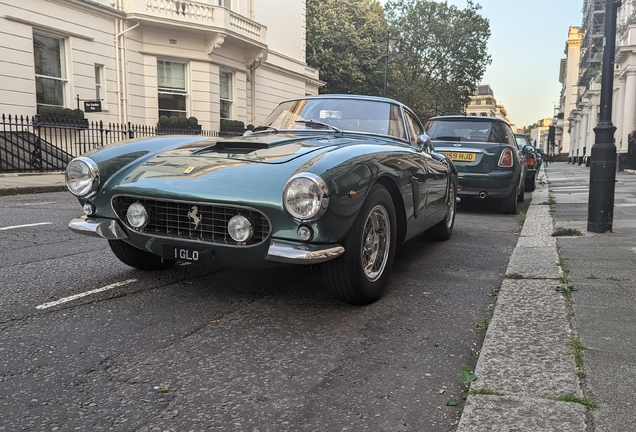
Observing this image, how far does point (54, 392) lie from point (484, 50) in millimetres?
46076

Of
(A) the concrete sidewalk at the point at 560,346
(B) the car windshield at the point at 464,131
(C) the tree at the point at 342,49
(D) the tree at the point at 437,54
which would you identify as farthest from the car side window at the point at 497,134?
(D) the tree at the point at 437,54

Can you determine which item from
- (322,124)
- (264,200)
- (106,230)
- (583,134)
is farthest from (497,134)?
(583,134)

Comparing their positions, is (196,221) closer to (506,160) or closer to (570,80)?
→ (506,160)

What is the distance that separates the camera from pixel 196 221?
3137 millimetres

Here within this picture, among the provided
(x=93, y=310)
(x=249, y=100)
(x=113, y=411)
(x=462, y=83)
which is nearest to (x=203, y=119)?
(x=249, y=100)

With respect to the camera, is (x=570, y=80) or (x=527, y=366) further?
(x=570, y=80)

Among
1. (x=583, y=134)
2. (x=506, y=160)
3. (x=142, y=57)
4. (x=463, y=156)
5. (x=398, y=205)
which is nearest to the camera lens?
(x=398, y=205)

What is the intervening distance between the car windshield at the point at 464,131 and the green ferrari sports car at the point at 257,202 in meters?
4.84

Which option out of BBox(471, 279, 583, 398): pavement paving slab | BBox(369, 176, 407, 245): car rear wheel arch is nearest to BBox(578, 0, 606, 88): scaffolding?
BBox(369, 176, 407, 245): car rear wheel arch

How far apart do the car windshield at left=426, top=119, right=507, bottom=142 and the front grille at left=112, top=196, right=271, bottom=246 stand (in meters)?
6.32

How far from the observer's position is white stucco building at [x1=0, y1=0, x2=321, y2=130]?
46.4 ft

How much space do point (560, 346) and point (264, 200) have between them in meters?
1.68

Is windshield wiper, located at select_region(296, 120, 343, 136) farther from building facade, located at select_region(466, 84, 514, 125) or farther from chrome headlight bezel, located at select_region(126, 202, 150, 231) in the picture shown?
building facade, located at select_region(466, 84, 514, 125)

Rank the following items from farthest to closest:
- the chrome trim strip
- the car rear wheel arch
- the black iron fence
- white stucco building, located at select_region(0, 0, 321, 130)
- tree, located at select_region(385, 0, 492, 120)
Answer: tree, located at select_region(385, 0, 492, 120) → white stucco building, located at select_region(0, 0, 321, 130) → the black iron fence → the car rear wheel arch → the chrome trim strip
